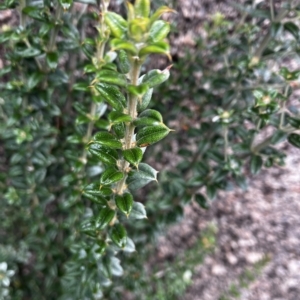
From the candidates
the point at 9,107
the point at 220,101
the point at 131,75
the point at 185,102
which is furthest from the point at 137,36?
the point at 185,102

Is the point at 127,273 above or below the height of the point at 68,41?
below

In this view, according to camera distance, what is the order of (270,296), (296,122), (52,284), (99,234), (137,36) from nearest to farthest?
(137,36) < (99,234) < (296,122) < (52,284) < (270,296)

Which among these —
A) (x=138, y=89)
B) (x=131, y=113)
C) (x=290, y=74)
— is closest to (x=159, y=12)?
(x=138, y=89)

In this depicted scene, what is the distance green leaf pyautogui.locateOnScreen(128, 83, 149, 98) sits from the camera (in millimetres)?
716

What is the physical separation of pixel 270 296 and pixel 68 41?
1996mm

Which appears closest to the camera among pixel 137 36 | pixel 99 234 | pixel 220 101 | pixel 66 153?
pixel 137 36

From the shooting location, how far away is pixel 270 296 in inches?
92.5

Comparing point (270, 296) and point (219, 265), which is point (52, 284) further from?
point (270, 296)

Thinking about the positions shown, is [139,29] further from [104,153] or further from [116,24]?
[104,153]

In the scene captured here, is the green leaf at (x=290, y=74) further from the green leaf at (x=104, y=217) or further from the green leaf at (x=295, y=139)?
the green leaf at (x=104, y=217)

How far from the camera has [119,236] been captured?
3.69 feet

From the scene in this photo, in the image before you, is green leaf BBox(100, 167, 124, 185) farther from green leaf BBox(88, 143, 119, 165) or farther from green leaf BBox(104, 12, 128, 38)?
green leaf BBox(104, 12, 128, 38)

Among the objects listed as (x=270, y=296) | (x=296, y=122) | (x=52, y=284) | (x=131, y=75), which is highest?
(x=131, y=75)

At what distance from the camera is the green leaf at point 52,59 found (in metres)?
1.32
